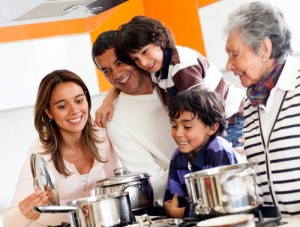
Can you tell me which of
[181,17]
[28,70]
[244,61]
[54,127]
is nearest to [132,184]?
[244,61]

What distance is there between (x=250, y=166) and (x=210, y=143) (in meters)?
0.53

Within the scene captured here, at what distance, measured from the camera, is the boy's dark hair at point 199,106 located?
221 centimetres

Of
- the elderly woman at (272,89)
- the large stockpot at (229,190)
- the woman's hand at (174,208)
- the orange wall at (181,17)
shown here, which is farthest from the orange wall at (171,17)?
the large stockpot at (229,190)

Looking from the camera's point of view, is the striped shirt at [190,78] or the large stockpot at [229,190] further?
the striped shirt at [190,78]

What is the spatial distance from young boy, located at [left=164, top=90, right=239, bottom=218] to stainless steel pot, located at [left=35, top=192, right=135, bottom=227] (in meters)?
0.28

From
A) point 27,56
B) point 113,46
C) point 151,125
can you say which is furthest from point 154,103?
point 27,56

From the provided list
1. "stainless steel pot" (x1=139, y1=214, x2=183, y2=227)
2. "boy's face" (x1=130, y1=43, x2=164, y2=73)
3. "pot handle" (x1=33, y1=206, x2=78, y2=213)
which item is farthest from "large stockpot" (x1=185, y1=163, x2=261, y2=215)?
"boy's face" (x1=130, y1=43, x2=164, y2=73)

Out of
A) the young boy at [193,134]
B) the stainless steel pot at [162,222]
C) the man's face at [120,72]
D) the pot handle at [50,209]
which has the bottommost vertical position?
the stainless steel pot at [162,222]

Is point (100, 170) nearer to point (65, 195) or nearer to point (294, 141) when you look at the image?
point (65, 195)

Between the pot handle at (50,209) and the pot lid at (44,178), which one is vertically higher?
the pot lid at (44,178)

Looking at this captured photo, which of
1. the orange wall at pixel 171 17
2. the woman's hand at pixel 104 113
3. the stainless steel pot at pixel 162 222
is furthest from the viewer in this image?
the orange wall at pixel 171 17

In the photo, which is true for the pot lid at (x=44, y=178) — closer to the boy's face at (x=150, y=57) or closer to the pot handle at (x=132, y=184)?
the pot handle at (x=132, y=184)

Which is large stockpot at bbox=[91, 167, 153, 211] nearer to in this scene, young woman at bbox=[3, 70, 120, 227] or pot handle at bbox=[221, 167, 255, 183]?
young woman at bbox=[3, 70, 120, 227]

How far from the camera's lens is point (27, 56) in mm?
3820
